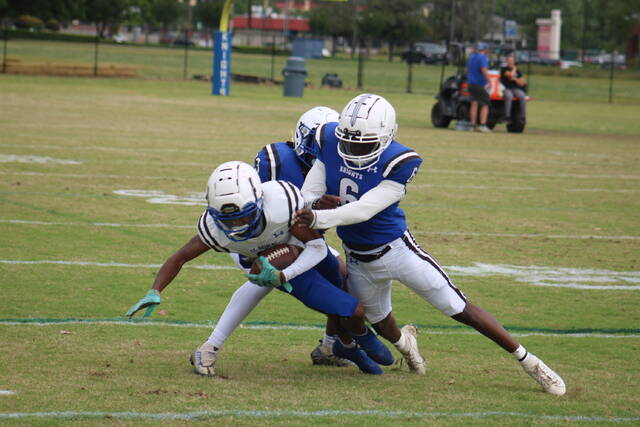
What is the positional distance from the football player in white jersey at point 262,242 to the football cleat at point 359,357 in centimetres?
6

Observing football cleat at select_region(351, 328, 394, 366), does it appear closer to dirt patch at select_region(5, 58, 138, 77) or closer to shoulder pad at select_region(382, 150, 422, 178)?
shoulder pad at select_region(382, 150, 422, 178)

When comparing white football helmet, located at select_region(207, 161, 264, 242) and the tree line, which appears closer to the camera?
white football helmet, located at select_region(207, 161, 264, 242)

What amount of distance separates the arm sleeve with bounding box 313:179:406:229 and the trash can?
2436 cm

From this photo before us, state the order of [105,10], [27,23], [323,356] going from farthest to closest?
[27,23]
[105,10]
[323,356]

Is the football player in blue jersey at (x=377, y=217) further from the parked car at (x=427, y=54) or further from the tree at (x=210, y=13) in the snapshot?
the tree at (x=210, y=13)

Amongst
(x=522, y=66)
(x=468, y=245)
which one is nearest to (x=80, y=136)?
(x=468, y=245)

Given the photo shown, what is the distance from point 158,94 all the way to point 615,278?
21539 millimetres

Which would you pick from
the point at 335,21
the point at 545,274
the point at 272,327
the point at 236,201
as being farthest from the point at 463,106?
the point at 335,21

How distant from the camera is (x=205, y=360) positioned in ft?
16.3

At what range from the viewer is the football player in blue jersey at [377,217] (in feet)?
16.0

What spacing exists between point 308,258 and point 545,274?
3470 millimetres

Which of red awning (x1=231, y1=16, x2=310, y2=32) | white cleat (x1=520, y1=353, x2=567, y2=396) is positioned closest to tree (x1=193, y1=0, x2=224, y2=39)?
red awning (x1=231, y1=16, x2=310, y2=32)

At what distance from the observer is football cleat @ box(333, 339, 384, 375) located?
17.3 feet

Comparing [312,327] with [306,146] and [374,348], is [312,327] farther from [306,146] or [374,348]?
[306,146]
